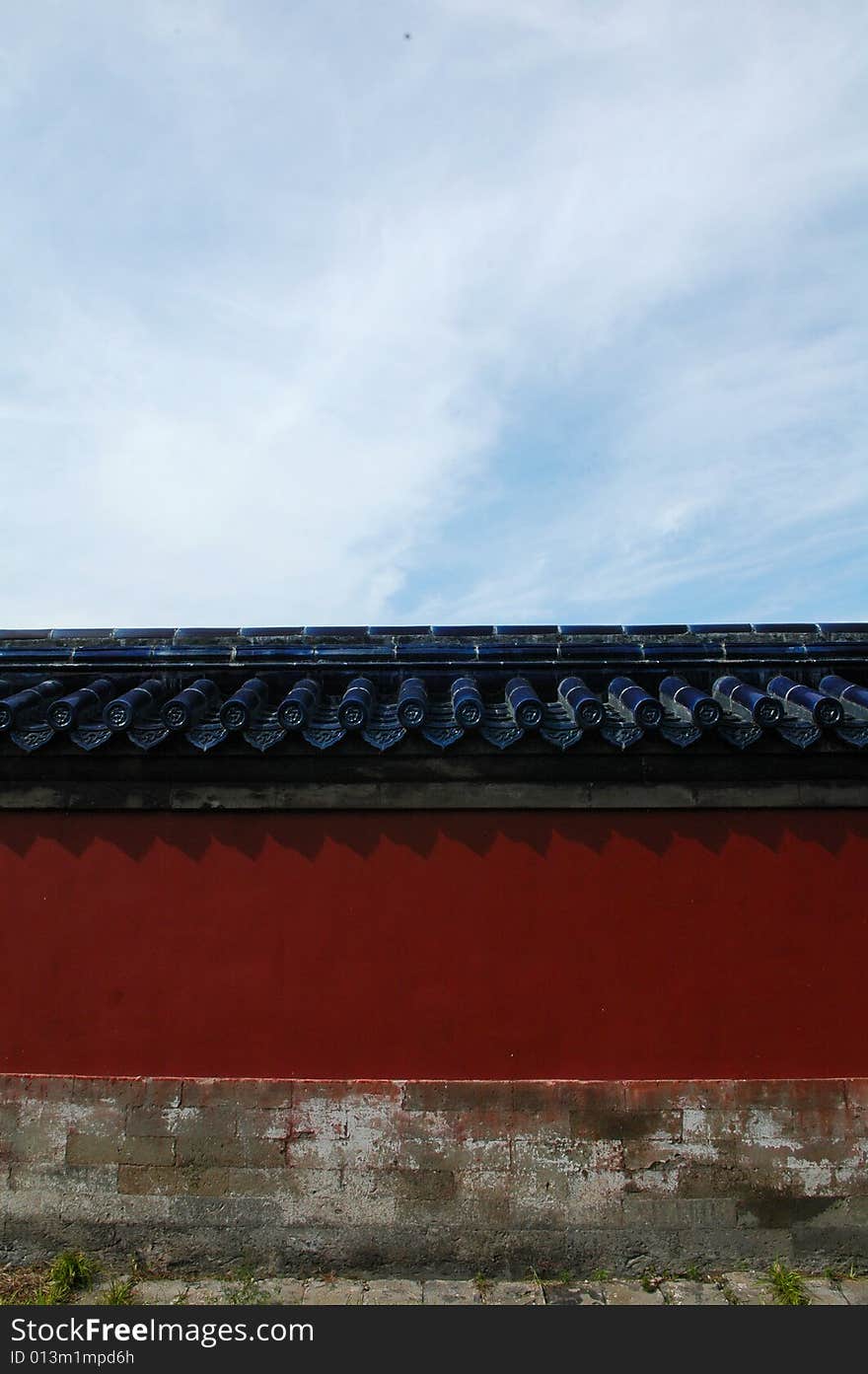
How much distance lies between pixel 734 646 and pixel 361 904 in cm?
355

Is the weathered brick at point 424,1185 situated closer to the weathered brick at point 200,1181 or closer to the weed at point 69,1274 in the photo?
the weathered brick at point 200,1181

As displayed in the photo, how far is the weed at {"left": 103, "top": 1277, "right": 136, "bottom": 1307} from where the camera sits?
5.39 metres

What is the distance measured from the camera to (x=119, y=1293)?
546 cm

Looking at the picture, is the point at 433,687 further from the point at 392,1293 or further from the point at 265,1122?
the point at 392,1293

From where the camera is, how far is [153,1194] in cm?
588

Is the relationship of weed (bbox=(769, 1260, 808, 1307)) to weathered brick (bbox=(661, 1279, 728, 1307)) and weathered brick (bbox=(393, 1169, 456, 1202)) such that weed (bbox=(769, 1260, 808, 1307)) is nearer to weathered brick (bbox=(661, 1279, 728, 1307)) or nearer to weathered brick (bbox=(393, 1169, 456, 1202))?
weathered brick (bbox=(661, 1279, 728, 1307))

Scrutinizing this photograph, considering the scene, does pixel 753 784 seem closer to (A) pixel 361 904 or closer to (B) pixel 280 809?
(A) pixel 361 904

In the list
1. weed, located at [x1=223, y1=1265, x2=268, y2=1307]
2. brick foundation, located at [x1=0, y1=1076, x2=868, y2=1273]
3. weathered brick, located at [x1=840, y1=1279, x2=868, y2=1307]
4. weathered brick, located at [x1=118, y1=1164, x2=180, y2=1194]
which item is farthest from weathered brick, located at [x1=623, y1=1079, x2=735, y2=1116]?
weathered brick, located at [x1=118, y1=1164, x2=180, y2=1194]

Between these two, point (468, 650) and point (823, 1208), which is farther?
point (468, 650)

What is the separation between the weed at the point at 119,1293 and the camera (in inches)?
212

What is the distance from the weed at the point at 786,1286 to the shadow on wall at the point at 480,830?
2633mm

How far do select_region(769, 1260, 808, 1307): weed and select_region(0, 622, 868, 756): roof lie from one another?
130 inches

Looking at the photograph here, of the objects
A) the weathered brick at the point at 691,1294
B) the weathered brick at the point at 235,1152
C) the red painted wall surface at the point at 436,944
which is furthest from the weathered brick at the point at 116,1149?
the weathered brick at the point at 691,1294
